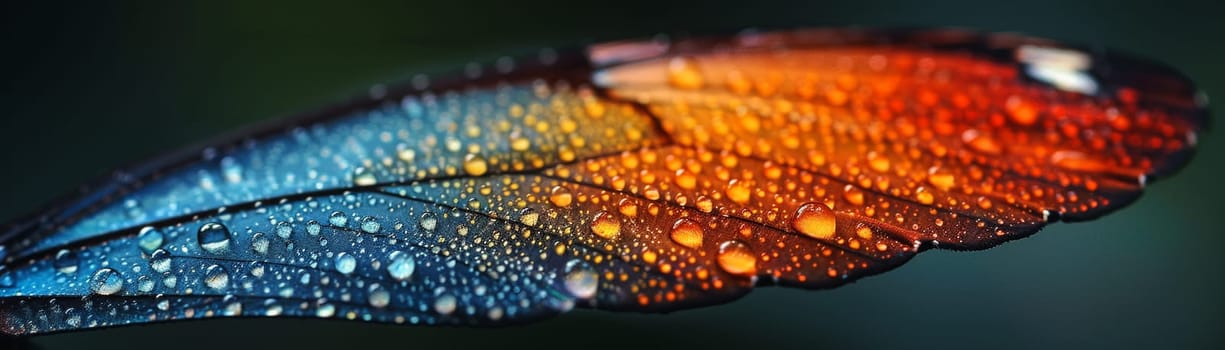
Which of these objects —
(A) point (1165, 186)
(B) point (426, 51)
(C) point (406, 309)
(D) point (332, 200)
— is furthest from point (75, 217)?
(A) point (1165, 186)

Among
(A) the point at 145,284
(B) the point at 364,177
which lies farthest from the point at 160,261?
(B) the point at 364,177

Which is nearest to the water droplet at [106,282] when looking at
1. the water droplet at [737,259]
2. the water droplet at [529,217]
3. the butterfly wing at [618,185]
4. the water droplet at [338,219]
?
the butterfly wing at [618,185]

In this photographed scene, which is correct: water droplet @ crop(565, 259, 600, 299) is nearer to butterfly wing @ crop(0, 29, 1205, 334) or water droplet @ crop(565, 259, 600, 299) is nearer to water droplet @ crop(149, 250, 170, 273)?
butterfly wing @ crop(0, 29, 1205, 334)

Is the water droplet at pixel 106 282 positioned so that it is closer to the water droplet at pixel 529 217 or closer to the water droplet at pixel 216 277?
the water droplet at pixel 216 277

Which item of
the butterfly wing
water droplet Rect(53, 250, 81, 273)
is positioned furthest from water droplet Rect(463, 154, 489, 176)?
water droplet Rect(53, 250, 81, 273)

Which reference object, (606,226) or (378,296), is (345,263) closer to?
(378,296)

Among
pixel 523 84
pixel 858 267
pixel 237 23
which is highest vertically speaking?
pixel 237 23

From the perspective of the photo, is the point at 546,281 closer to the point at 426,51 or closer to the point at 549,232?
the point at 549,232

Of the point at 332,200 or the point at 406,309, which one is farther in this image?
the point at 332,200
